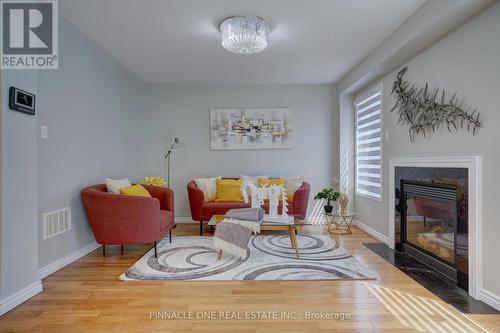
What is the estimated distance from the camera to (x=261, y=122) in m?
4.74

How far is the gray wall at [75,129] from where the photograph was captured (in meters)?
2.51

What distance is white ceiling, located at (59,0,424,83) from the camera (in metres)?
2.44

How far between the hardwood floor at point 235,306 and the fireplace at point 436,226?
0.38 meters

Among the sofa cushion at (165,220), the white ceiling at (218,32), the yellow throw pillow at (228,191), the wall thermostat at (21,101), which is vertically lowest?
the sofa cushion at (165,220)

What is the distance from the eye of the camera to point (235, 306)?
1938 mm

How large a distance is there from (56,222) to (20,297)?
2.60 feet

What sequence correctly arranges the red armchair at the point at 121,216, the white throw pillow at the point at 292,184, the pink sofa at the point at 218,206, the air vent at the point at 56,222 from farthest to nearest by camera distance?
the white throw pillow at the point at 292,184
the pink sofa at the point at 218,206
the red armchair at the point at 121,216
the air vent at the point at 56,222

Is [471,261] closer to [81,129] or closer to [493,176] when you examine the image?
[493,176]

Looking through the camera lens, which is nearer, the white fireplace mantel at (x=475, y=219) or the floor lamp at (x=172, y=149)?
the white fireplace mantel at (x=475, y=219)

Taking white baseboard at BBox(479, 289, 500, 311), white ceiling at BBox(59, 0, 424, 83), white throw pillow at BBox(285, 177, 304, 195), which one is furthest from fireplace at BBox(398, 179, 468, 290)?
white ceiling at BBox(59, 0, 424, 83)

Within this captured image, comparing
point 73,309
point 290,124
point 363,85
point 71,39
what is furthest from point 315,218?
point 71,39

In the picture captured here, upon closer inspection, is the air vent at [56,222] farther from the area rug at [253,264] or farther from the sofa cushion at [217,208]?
the sofa cushion at [217,208]

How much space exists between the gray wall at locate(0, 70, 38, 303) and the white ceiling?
3.52 ft

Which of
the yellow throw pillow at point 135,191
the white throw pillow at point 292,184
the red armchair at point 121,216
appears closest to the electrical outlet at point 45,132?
the red armchair at point 121,216
